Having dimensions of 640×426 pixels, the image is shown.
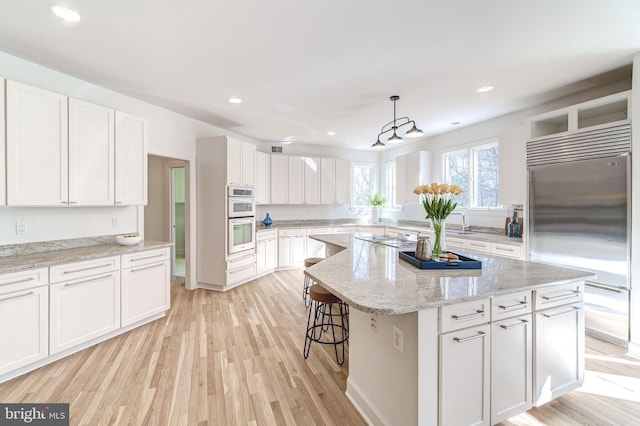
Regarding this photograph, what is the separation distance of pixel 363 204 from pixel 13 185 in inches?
242

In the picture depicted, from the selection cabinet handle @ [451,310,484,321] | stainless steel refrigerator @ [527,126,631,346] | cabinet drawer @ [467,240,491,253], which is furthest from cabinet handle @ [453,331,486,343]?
cabinet drawer @ [467,240,491,253]

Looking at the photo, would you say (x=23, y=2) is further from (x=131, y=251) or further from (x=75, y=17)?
(x=131, y=251)

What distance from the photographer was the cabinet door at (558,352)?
180 cm

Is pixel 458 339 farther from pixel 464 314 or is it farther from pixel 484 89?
pixel 484 89

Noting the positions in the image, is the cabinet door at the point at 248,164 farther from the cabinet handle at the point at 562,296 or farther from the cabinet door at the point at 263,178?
the cabinet handle at the point at 562,296

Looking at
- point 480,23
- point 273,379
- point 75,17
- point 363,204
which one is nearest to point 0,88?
Result: point 75,17

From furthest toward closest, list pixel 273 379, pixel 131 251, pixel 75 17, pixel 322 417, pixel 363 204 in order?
pixel 363 204 < pixel 131 251 < pixel 273 379 < pixel 75 17 < pixel 322 417

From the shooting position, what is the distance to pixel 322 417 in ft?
6.01

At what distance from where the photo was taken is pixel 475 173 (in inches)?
192

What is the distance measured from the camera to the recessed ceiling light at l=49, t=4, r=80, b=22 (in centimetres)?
193

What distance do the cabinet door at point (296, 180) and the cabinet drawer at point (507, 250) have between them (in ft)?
12.5

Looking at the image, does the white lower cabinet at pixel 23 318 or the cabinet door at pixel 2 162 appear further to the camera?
the cabinet door at pixel 2 162

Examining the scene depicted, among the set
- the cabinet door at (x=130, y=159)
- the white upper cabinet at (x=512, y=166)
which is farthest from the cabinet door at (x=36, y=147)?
the white upper cabinet at (x=512, y=166)

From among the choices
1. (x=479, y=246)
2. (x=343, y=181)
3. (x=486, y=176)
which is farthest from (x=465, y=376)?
(x=343, y=181)
